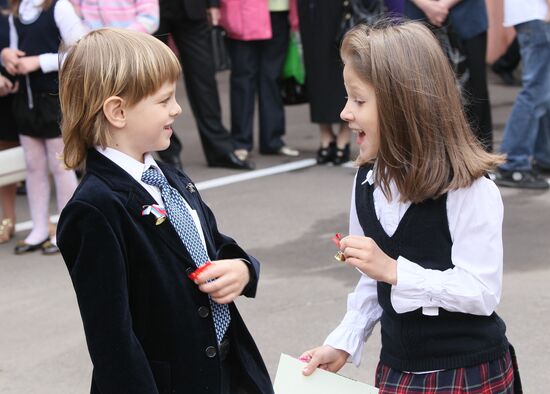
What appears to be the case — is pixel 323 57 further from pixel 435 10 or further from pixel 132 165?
pixel 132 165

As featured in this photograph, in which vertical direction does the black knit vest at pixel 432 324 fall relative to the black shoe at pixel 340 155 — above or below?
above

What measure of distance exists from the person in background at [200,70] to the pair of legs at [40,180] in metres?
1.62

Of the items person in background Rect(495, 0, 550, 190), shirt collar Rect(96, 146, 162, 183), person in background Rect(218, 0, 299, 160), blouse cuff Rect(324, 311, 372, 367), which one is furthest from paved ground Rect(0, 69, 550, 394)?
shirt collar Rect(96, 146, 162, 183)

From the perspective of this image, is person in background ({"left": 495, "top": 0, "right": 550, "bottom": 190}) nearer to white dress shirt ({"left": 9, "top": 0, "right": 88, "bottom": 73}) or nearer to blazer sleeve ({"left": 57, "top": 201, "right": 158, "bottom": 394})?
white dress shirt ({"left": 9, "top": 0, "right": 88, "bottom": 73})

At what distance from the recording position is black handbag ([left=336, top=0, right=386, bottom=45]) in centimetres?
725

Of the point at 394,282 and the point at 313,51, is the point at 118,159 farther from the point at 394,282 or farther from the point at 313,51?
the point at 313,51

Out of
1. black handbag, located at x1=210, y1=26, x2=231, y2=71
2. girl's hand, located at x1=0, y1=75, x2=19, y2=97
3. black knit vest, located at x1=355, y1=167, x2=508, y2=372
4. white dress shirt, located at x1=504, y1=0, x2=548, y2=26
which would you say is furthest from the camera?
black handbag, located at x1=210, y1=26, x2=231, y2=71

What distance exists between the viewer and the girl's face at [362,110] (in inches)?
97.8

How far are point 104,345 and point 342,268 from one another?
125 inches

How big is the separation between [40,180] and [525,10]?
3.09 m

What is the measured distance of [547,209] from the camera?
20.2ft

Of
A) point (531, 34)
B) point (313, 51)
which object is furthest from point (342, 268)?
point (313, 51)

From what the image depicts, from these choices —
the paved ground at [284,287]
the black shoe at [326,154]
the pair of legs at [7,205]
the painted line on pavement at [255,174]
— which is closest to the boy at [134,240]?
the paved ground at [284,287]

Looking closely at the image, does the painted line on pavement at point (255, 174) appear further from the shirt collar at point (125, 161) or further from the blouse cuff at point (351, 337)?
the shirt collar at point (125, 161)
